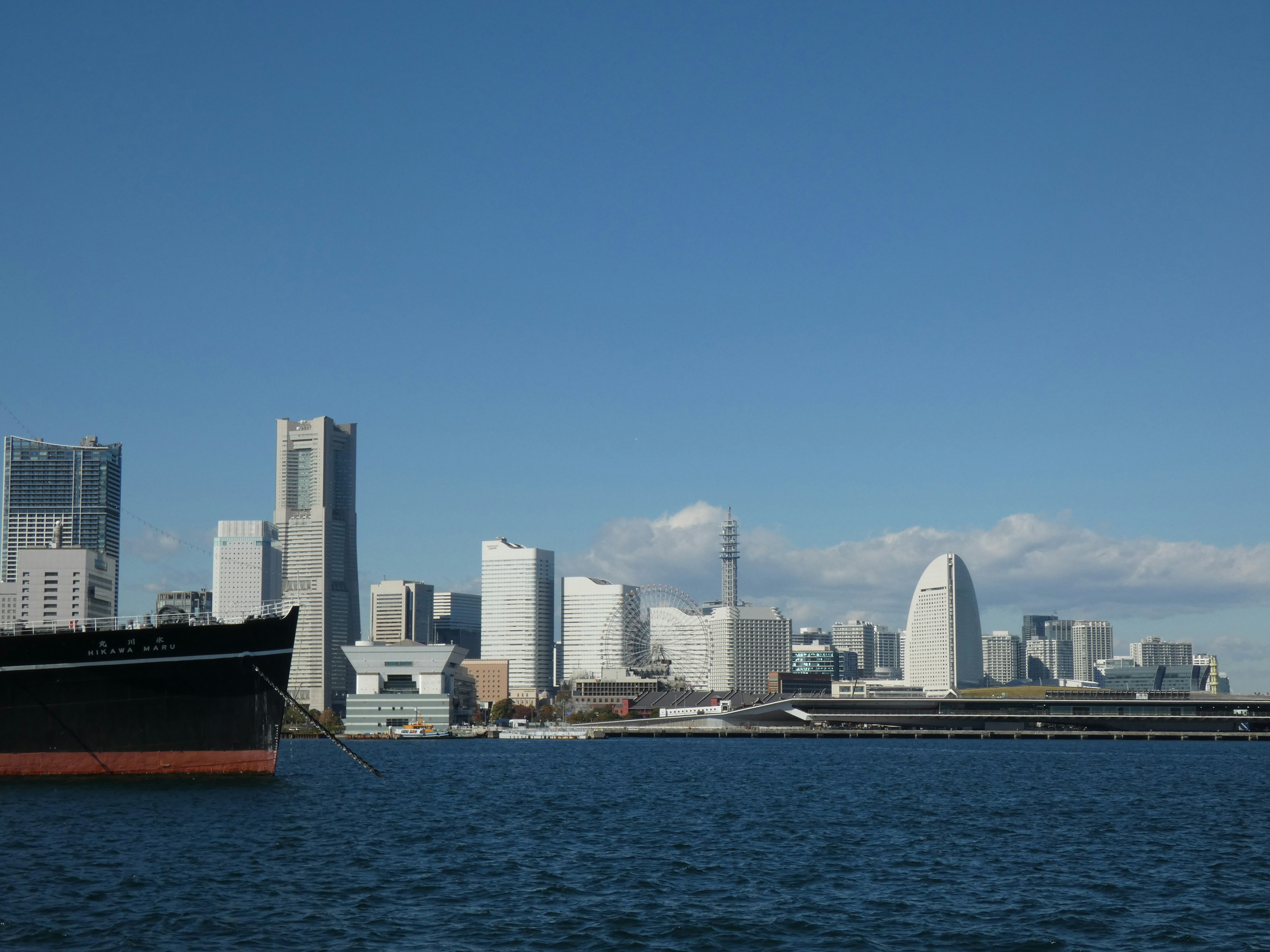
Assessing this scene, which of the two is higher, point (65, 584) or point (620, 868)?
point (65, 584)

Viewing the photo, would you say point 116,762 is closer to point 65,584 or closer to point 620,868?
point 620,868

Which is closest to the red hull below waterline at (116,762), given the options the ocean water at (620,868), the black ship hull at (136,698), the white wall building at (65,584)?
the black ship hull at (136,698)

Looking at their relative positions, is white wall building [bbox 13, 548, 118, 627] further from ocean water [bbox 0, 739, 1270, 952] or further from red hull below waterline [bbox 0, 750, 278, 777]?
ocean water [bbox 0, 739, 1270, 952]

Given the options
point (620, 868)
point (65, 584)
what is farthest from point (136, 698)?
point (65, 584)

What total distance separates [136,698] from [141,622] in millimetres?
4341

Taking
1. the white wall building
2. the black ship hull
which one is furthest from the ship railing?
the white wall building

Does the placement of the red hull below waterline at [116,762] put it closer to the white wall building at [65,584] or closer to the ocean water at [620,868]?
the ocean water at [620,868]

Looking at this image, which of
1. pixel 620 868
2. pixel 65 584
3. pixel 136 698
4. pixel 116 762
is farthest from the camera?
pixel 65 584

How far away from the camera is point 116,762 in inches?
2581

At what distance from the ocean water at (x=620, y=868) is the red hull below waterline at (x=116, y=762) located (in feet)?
3.54

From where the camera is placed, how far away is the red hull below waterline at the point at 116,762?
6456cm

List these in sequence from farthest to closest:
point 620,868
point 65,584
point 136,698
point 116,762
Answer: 1. point 65,584
2. point 116,762
3. point 136,698
4. point 620,868

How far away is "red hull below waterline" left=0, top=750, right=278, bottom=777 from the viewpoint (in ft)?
212

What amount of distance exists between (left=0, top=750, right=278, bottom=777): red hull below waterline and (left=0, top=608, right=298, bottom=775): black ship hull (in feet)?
0.17
